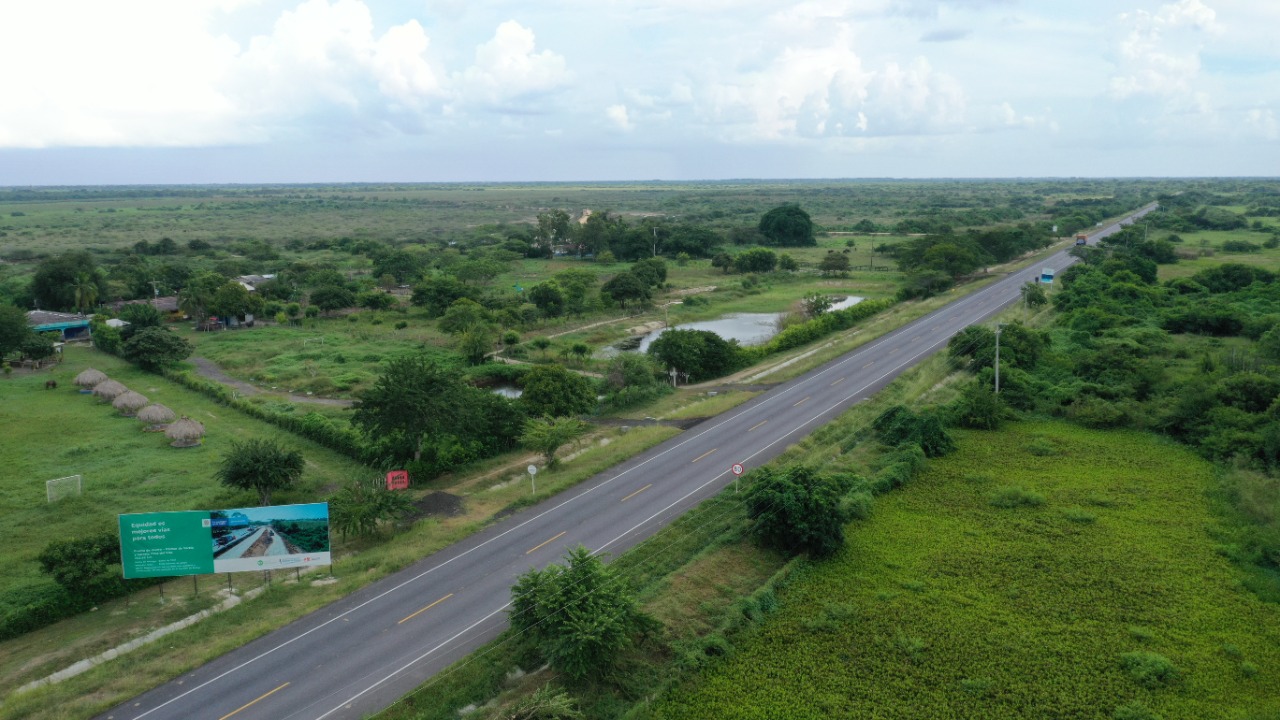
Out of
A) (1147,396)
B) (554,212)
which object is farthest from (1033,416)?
(554,212)

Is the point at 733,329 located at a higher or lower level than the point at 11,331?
lower

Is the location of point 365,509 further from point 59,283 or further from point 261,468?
point 59,283

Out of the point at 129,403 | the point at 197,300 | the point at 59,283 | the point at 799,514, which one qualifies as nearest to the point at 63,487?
the point at 129,403

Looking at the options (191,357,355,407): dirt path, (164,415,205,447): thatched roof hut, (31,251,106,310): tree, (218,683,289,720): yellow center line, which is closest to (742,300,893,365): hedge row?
(191,357,355,407): dirt path

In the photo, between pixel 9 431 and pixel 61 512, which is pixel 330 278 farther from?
pixel 61 512

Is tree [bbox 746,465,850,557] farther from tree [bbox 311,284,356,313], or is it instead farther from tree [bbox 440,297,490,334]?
tree [bbox 311,284,356,313]

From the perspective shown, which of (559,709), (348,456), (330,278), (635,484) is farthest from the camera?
(330,278)

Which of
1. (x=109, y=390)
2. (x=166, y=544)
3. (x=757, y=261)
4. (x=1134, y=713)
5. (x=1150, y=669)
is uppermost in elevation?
(x=757, y=261)
